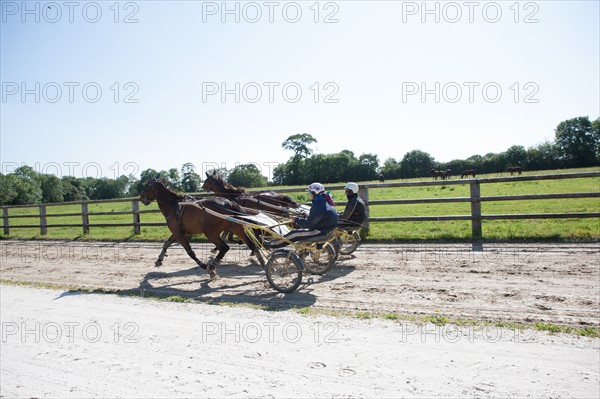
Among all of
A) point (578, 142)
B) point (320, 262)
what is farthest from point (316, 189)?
point (578, 142)

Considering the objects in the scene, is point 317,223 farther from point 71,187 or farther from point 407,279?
point 71,187

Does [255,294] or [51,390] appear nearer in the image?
[51,390]

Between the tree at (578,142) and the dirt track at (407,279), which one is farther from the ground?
the tree at (578,142)

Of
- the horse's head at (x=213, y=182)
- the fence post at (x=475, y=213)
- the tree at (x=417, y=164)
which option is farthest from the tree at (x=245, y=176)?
the tree at (x=417, y=164)

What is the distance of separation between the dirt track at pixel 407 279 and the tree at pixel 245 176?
681 centimetres

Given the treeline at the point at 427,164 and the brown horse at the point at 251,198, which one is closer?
the brown horse at the point at 251,198

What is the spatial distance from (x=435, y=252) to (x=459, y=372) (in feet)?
→ 19.0

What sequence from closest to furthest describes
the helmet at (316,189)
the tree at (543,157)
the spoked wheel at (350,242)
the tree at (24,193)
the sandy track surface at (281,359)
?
the sandy track surface at (281,359) < the helmet at (316,189) < the spoked wheel at (350,242) < the tree at (543,157) < the tree at (24,193)

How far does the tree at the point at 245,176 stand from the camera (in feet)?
57.9

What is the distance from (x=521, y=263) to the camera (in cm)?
757

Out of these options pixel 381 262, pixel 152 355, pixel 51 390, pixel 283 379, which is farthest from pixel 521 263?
pixel 51 390

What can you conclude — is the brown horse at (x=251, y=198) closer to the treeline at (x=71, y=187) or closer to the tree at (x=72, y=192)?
the treeline at (x=71, y=187)

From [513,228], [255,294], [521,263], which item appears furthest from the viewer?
[513,228]

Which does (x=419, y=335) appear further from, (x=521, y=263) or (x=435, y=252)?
(x=435, y=252)
